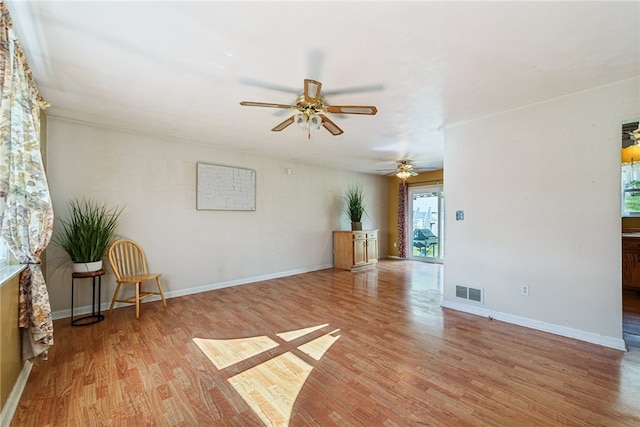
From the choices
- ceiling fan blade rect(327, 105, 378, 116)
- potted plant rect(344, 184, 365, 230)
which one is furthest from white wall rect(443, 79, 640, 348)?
potted plant rect(344, 184, 365, 230)

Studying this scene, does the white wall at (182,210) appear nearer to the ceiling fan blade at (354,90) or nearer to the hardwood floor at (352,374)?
the hardwood floor at (352,374)

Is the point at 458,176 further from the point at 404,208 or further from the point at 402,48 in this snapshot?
the point at 404,208

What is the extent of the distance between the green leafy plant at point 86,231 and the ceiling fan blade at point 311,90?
9.55 feet

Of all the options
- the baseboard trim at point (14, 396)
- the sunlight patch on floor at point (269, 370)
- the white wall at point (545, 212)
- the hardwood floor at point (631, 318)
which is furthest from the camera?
the hardwood floor at point (631, 318)

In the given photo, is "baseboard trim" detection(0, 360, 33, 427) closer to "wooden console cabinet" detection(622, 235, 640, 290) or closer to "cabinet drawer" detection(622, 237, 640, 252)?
"cabinet drawer" detection(622, 237, 640, 252)

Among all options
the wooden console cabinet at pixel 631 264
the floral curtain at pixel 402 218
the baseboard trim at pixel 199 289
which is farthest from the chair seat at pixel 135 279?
the wooden console cabinet at pixel 631 264

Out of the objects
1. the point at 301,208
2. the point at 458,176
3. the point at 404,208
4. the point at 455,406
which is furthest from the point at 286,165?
the point at 455,406

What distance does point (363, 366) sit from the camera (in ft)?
7.00

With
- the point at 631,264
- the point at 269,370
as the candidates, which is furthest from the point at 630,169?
the point at 269,370

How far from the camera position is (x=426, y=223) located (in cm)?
723

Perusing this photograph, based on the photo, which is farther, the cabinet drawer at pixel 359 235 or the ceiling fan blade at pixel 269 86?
the cabinet drawer at pixel 359 235

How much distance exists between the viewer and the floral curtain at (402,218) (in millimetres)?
7402

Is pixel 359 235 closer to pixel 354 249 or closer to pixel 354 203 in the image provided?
pixel 354 249

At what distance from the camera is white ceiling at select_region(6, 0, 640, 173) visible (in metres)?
1.55
